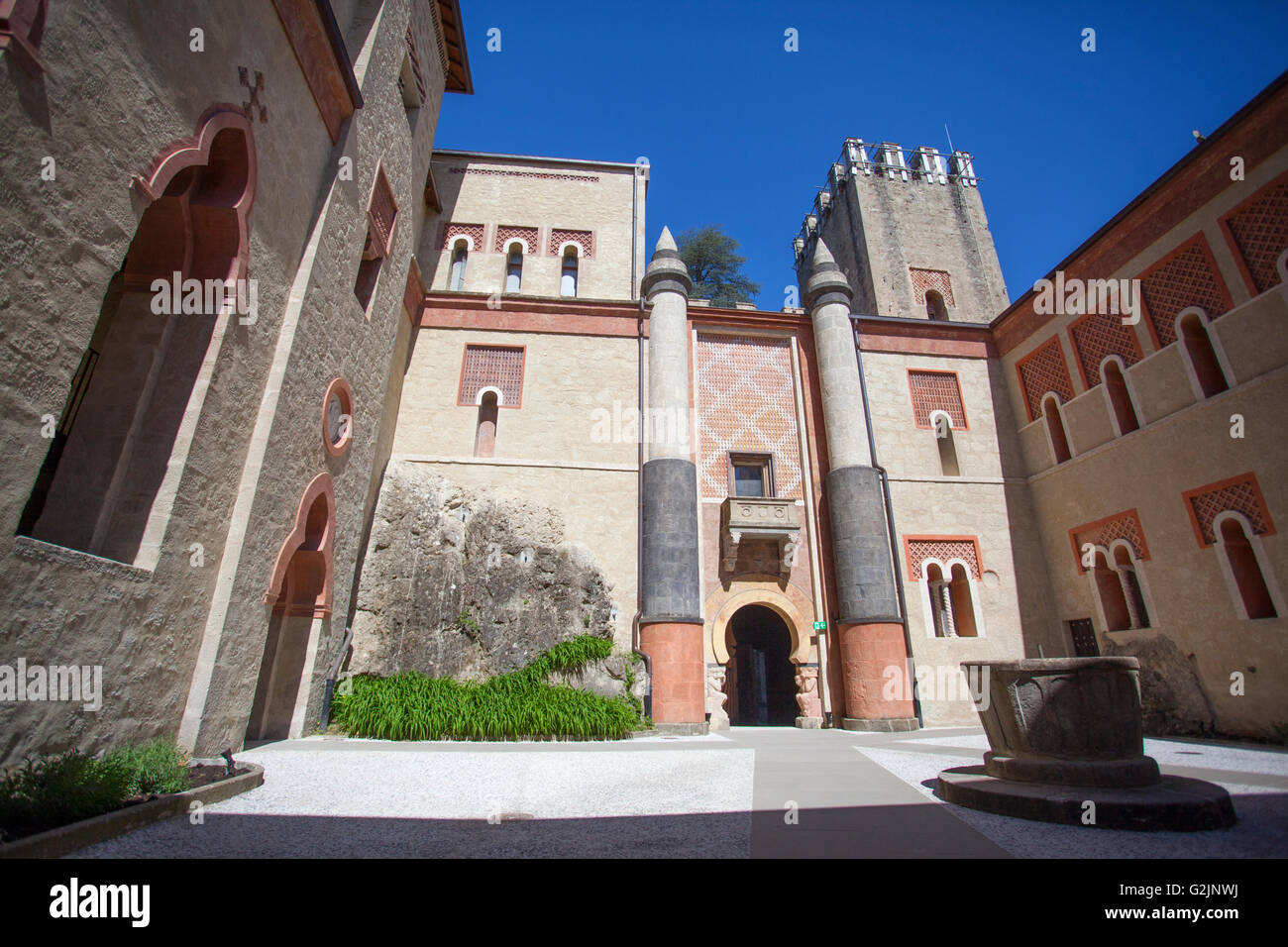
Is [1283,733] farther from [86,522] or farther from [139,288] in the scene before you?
[139,288]

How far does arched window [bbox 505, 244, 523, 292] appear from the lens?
15430 mm

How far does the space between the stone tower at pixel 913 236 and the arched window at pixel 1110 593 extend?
10.5 metres

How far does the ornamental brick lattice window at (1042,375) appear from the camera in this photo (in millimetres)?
12742

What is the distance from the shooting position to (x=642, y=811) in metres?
4.15

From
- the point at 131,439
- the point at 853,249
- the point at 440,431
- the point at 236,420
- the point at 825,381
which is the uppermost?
the point at 853,249

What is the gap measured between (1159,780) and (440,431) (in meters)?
12.1

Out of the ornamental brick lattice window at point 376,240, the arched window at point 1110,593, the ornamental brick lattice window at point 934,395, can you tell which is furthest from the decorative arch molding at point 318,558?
the arched window at point 1110,593

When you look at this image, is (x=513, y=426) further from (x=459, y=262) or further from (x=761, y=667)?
(x=761, y=667)

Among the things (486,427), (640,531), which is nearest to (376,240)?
(486,427)

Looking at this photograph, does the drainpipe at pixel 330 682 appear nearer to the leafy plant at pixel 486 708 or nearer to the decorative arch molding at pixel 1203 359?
the leafy plant at pixel 486 708

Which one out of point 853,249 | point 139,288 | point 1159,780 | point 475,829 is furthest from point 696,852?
point 853,249

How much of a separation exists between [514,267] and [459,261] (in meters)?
1.50

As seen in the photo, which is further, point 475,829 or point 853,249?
point 853,249

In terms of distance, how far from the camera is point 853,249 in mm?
22188
